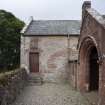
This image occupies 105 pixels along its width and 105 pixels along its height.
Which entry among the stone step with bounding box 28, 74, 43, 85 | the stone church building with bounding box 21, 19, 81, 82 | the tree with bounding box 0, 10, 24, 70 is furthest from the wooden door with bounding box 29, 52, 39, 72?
the tree with bounding box 0, 10, 24, 70

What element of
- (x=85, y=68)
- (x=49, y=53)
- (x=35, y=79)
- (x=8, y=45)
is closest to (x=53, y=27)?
(x=49, y=53)

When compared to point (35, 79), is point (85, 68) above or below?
above

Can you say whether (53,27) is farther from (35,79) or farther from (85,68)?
(85,68)

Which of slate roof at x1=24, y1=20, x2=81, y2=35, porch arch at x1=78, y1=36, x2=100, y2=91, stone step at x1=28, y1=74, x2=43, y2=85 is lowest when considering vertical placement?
stone step at x1=28, y1=74, x2=43, y2=85

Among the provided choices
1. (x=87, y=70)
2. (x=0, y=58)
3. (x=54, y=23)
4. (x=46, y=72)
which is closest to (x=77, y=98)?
(x=87, y=70)

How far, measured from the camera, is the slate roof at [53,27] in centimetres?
2313

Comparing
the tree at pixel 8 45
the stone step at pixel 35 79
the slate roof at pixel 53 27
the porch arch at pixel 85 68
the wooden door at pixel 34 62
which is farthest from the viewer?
the tree at pixel 8 45

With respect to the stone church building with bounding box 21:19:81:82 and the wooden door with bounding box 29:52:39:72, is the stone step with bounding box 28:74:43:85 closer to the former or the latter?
the stone church building with bounding box 21:19:81:82

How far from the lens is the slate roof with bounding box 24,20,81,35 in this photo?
2313 cm

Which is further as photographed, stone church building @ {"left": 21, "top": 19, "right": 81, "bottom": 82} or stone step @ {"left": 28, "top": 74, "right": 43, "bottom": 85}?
stone church building @ {"left": 21, "top": 19, "right": 81, "bottom": 82}

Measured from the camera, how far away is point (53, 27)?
2444cm

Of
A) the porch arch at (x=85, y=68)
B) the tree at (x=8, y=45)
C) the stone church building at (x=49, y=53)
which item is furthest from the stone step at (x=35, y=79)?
the tree at (x=8, y=45)

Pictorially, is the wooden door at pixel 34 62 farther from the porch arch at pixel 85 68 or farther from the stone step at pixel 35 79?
the porch arch at pixel 85 68

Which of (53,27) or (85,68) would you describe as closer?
(85,68)
